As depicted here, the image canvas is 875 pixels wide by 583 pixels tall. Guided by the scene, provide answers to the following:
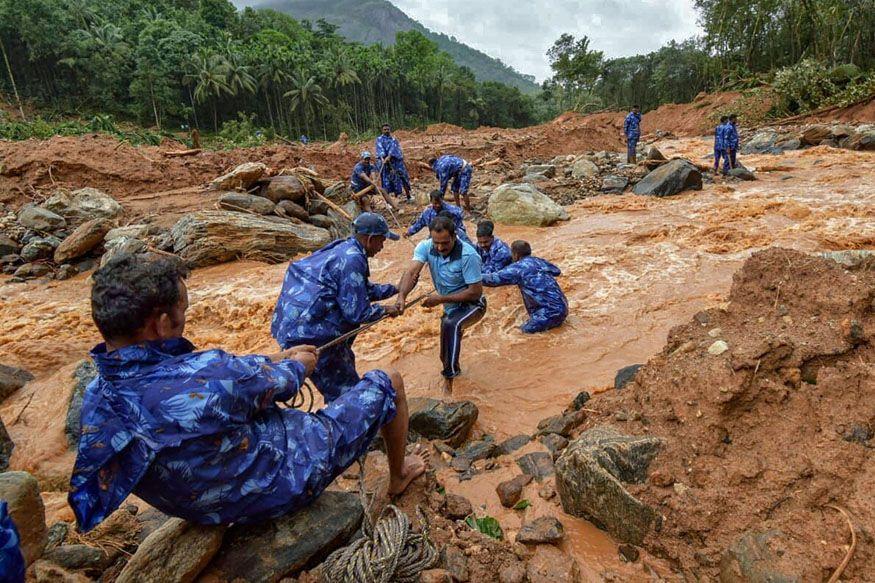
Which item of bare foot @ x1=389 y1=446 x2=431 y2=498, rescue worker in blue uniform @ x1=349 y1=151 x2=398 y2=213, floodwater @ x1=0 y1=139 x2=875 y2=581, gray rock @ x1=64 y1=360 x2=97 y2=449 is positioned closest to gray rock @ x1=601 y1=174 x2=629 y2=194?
floodwater @ x1=0 y1=139 x2=875 y2=581

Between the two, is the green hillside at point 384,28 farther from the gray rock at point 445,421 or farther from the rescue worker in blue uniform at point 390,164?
the gray rock at point 445,421

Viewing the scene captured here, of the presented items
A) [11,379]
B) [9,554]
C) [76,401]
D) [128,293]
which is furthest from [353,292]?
[11,379]

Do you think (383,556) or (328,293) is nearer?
(383,556)

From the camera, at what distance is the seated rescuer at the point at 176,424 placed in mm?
1562

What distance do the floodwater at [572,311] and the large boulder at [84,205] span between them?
217cm

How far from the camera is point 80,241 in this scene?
29.0 feet

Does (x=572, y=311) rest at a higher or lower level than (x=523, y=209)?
lower

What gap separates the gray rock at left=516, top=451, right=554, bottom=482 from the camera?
9.14ft

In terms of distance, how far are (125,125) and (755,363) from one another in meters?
37.7

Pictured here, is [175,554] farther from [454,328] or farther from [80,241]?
[80,241]

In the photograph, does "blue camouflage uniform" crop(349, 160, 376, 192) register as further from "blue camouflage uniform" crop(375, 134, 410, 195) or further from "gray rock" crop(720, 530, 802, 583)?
"gray rock" crop(720, 530, 802, 583)

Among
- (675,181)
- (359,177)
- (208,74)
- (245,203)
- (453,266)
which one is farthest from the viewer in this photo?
(208,74)

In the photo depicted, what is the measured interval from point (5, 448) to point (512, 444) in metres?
3.41

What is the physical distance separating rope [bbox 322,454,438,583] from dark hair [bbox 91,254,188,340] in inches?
45.4
